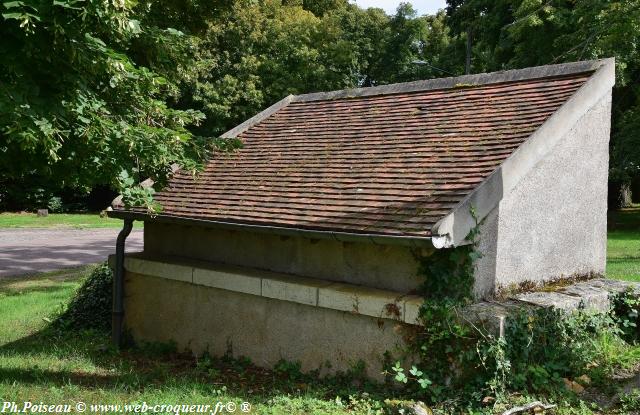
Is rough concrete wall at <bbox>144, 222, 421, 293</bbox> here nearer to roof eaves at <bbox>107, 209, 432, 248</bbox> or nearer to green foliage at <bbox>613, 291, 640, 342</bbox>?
roof eaves at <bbox>107, 209, 432, 248</bbox>

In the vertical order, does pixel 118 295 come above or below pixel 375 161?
below

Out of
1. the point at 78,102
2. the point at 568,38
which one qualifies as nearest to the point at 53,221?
the point at 568,38

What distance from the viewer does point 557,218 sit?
26.0 ft

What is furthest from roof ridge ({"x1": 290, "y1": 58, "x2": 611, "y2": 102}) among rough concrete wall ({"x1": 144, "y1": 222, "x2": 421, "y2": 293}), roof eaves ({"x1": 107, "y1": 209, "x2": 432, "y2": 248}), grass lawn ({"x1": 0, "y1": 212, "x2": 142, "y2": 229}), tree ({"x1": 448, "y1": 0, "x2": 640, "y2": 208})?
grass lawn ({"x1": 0, "y1": 212, "x2": 142, "y2": 229})

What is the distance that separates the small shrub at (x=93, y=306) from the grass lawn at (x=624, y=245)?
10263 mm

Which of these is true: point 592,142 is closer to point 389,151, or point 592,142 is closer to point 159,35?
point 389,151

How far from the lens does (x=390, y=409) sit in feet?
19.9

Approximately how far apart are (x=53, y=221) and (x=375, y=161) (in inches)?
1038

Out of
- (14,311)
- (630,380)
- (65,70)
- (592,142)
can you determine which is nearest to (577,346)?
(630,380)

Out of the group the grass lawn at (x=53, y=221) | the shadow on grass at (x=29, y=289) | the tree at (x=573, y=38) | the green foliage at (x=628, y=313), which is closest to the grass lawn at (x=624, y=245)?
the tree at (x=573, y=38)

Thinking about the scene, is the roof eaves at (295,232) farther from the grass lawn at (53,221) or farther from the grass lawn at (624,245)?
the grass lawn at (53,221)

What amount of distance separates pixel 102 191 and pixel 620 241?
28739 mm

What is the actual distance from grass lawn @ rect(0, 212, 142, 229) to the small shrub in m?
18.1

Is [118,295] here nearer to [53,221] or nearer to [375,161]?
[375,161]
